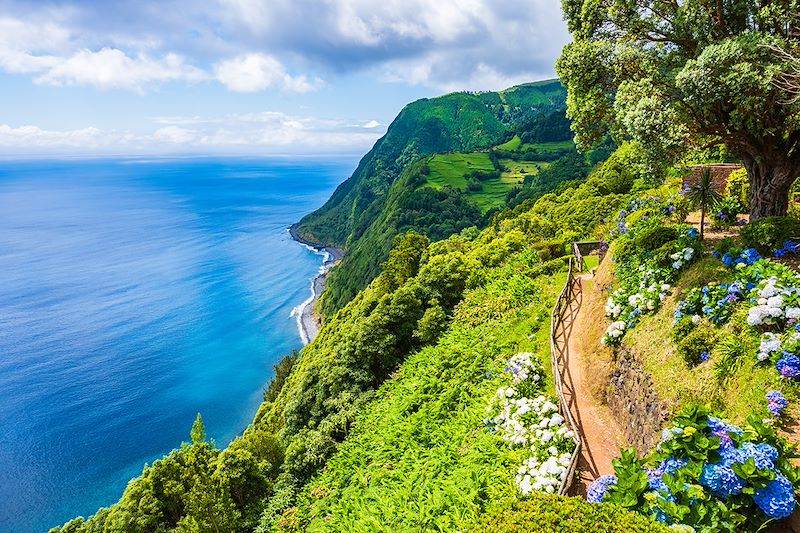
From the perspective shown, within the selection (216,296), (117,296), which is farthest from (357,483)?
(117,296)

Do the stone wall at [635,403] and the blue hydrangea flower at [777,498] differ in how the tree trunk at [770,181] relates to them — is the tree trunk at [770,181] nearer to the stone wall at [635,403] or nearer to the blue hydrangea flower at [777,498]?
the stone wall at [635,403]

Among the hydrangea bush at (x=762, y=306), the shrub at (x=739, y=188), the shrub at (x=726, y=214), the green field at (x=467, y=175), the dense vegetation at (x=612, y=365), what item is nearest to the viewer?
the dense vegetation at (x=612, y=365)

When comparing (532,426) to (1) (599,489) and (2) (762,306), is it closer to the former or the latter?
(1) (599,489)

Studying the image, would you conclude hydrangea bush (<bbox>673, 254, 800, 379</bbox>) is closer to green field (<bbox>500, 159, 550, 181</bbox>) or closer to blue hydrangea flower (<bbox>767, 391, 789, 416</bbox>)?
blue hydrangea flower (<bbox>767, 391, 789, 416</bbox>)

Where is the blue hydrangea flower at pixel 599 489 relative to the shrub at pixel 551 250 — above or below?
below

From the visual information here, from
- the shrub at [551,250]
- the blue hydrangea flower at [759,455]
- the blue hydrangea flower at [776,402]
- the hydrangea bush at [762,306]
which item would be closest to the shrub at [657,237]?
the hydrangea bush at [762,306]

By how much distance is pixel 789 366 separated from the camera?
10.8 m

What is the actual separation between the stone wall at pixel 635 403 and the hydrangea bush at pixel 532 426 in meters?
2.00

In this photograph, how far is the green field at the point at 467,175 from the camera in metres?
156

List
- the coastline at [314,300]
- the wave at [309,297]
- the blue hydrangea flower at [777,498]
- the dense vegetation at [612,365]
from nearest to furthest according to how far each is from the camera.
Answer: the blue hydrangea flower at [777,498]
the dense vegetation at [612,365]
the wave at [309,297]
the coastline at [314,300]

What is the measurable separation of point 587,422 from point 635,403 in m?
1.96

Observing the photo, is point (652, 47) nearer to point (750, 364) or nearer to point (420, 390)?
point (750, 364)

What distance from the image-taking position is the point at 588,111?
18906 mm

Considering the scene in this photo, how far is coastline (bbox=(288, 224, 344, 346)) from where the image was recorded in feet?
344
